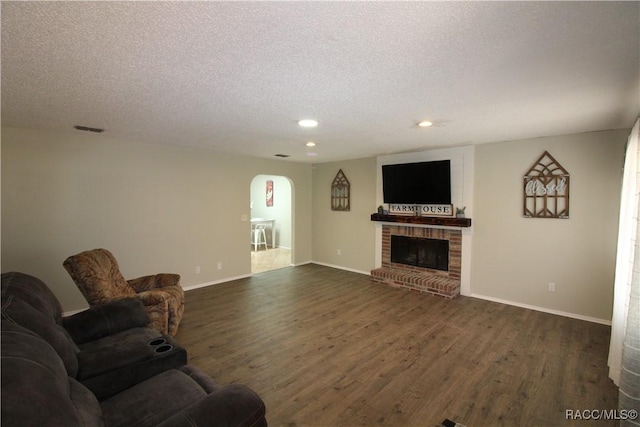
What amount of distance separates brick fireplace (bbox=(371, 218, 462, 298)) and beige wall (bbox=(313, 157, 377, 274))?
0.39 meters

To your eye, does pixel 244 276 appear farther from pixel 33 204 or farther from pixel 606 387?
pixel 606 387

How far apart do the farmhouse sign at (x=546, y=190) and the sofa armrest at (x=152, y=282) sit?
4758mm

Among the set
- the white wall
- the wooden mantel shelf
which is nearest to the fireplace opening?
the wooden mantel shelf

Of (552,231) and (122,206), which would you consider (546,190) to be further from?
(122,206)

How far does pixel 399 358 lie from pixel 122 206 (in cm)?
414

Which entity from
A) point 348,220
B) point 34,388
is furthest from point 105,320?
point 348,220

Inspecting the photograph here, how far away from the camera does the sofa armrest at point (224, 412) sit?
4.05ft

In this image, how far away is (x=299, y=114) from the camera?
279cm

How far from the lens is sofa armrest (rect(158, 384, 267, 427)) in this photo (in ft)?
4.05

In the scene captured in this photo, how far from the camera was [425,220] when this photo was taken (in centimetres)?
500

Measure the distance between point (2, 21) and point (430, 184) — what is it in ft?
16.1

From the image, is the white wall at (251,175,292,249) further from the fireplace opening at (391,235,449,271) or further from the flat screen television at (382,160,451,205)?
the fireplace opening at (391,235,449,271)

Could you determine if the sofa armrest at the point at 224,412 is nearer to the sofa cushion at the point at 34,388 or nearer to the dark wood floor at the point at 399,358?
the sofa cushion at the point at 34,388

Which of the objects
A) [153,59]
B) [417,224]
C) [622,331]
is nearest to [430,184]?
[417,224]
